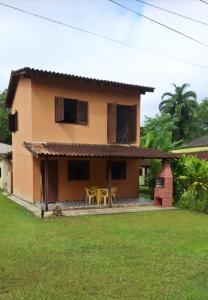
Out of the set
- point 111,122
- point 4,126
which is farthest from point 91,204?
point 4,126

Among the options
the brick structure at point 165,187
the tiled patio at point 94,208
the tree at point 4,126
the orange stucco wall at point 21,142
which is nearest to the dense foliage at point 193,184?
the brick structure at point 165,187

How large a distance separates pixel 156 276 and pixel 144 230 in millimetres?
4710

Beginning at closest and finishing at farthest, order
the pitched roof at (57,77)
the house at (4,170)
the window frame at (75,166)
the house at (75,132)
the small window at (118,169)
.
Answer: the pitched roof at (57,77) → the house at (75,132) → the window frame at (75,166) → the small window at (118,169) → the house at (4,170)

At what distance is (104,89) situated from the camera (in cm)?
1972

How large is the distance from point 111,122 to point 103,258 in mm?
12019

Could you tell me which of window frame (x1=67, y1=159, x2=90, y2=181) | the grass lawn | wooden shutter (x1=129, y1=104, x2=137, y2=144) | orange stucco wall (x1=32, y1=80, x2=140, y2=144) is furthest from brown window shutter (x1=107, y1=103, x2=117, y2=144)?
the grass lawn

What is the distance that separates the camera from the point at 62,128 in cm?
1859

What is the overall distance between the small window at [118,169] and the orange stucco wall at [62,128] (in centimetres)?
28

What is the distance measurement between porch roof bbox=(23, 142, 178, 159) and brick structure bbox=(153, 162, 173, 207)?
69 centimetres

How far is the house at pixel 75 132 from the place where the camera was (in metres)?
18.0

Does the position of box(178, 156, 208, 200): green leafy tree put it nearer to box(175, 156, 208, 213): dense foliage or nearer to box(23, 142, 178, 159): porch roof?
box(175, 156, 208, 213): dense foliage

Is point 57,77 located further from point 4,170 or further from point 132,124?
point 4,170

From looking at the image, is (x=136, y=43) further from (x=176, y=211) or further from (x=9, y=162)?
(x=9, y=162)

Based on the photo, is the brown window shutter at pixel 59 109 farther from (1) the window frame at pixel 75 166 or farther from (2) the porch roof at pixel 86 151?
(1) the window frame at pixel 75 166
